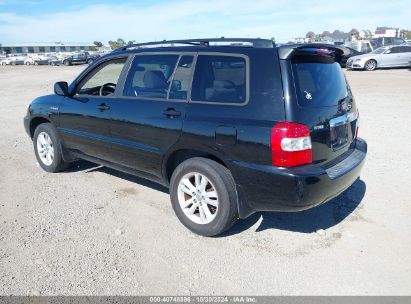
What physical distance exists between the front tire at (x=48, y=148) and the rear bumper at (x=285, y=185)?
3.13 meters

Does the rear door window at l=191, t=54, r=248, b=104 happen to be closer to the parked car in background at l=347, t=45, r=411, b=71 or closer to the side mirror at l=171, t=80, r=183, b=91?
the side mirror at l=171, t=80, r=183, b=91

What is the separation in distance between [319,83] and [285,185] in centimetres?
107

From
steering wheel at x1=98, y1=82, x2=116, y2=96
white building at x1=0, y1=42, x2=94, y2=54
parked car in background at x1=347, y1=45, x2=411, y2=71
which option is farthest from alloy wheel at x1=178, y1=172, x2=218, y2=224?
white building at x1=0, y1=42, x2=94, y2=54

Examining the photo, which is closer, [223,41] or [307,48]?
[307,48]

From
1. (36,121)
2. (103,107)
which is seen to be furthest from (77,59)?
(103,107)

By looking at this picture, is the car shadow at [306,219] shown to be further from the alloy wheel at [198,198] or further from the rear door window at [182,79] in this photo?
the rear door window at [182,79]

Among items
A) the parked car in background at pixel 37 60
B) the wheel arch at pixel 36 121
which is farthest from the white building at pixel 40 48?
the wheel arch at pixel 36 121

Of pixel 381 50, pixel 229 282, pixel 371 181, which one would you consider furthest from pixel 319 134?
pixel 381 50

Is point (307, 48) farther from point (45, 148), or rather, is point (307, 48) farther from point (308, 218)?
point (45, 148)

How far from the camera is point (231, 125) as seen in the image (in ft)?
10.8

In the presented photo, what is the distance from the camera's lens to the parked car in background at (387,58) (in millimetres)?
21750

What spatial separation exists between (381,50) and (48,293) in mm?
23461

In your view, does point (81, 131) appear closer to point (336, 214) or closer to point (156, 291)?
point (156, 291)

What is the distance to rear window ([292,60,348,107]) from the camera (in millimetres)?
3221
